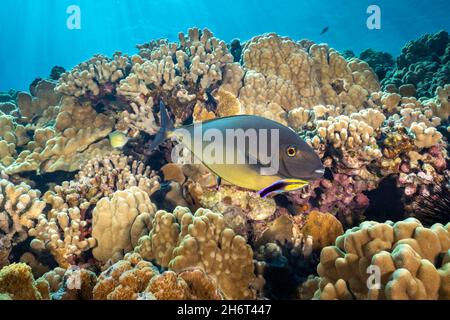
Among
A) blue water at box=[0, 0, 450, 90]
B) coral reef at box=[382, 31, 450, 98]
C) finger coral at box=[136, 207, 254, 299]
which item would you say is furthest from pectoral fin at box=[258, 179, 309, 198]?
blue water at box=[0, 0, 450, 90]

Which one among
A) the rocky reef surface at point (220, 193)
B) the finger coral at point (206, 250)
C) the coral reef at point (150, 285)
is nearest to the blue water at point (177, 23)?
the rocky reef surface at point (220, 193)

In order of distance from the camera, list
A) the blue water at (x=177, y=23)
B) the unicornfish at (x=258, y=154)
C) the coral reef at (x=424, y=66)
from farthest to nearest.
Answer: the blue water at (x=177, y=23)
the coral reef at (x=424, y=66)
the unicornfish at (x=258, y=154)

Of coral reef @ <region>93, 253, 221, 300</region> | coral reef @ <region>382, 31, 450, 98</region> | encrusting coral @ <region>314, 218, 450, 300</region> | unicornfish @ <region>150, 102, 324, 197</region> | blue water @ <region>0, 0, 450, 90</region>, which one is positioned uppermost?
blue water @ <region>0, 0, 450, 90</region>

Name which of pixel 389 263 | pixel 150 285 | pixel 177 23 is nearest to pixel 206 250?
pixel 150 285

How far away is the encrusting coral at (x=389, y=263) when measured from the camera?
1.80 metres

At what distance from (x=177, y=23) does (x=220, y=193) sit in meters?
95.3

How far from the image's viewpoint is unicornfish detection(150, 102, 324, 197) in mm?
1743

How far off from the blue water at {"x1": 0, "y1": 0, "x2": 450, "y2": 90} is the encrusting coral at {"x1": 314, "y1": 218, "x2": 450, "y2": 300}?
70.9 metres

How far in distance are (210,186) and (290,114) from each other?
1969 mm

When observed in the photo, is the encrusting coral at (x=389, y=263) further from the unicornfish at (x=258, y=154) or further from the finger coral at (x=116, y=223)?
the finger coral at (x=116, y=223)

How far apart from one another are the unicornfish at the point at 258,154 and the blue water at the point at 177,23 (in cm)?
7133

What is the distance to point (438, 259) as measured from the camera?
7.02 feet

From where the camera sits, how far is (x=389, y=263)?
76.5 inches

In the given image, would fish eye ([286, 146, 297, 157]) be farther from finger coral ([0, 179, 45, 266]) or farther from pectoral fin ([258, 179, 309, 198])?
finger coral ([0, 179, 45, 266])
